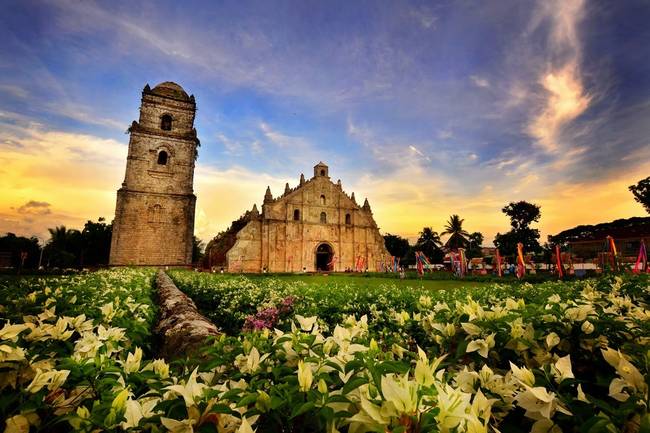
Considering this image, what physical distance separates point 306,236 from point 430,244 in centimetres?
3597

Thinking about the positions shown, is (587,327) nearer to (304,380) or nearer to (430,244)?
(304,380)

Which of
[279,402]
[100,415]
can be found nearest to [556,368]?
[279,402]

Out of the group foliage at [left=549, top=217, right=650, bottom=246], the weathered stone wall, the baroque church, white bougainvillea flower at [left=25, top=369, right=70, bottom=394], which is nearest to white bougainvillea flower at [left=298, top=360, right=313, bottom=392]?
white bougainvillea flower at [left=25, top=369, right=70, bottom=394]

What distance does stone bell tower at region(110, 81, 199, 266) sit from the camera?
2455cm

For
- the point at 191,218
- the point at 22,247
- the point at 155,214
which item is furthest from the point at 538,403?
the point at 22,247

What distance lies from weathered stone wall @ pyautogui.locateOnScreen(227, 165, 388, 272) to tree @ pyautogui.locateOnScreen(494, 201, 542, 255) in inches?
1268

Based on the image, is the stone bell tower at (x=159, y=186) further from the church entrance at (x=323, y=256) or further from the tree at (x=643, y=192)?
the tree at (x=643, y=192)

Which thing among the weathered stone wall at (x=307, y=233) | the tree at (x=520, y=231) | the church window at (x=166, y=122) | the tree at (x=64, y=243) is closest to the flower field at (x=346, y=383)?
the weathered stone wall at (x=307, y=233)

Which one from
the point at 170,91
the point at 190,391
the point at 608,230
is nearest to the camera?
the point at 190,391

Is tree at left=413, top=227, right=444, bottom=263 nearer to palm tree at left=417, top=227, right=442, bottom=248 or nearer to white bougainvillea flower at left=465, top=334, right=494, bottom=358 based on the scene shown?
palm tree at left=417, top=227, right=442, bottom=248

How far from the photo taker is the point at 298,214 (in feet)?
113

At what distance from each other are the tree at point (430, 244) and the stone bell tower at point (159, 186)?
47.0m

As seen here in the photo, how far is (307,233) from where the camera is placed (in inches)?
1336

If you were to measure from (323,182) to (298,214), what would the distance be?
4848 millimetres
